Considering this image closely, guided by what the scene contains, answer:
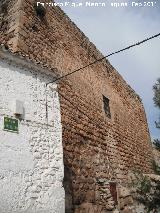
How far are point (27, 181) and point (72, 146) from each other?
2358mm

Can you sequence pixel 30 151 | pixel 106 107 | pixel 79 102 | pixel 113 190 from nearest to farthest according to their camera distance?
pixel 30 151
pixel 79 102
pixel 113 190
pixel 106 107

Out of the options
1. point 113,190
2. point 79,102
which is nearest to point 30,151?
point 79,102

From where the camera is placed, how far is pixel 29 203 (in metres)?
4.57

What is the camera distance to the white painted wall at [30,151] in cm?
445

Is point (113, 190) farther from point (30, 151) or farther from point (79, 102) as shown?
point (30, 151)

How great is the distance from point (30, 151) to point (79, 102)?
134 inches

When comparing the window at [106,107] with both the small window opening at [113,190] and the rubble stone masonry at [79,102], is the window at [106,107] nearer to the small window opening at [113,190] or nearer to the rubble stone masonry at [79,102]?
the rubble stone masonry at [79,102]

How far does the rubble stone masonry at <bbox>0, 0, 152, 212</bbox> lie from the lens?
667cm

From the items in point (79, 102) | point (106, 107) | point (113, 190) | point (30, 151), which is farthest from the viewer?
point (106, 107)

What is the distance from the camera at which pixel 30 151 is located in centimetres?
489

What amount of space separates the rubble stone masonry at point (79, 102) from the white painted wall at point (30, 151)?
0.77 m

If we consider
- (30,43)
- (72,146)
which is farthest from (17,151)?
(30,43)

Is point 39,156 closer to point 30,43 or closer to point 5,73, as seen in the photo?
point 5,73

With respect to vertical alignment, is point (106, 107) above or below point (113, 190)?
above
